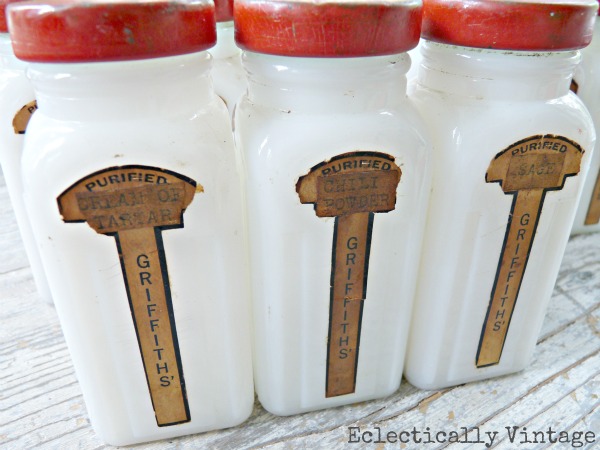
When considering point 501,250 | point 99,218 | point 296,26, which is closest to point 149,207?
point 99,218

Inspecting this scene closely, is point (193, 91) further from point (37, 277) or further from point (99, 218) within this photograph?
point (37, 277)

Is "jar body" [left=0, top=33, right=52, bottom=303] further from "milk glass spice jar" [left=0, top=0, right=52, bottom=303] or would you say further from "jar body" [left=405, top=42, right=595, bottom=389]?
"jar body" [left=405, top=42, right=595, bottom=389]

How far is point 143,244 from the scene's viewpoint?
1.13 feet

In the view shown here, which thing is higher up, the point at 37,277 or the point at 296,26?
the point at 296,26

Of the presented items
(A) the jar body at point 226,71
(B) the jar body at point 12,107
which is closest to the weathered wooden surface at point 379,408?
(B) the jar body at point 12,107

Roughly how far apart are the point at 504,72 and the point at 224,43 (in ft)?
0.76

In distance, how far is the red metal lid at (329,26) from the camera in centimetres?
30

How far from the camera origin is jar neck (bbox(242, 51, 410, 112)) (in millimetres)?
323

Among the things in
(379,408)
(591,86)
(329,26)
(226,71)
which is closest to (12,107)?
(226,71)

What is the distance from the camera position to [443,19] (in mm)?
350

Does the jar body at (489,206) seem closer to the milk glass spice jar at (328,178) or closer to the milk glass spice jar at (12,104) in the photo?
the milk glass spice jar at (328,178)

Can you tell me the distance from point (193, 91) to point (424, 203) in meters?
0.17

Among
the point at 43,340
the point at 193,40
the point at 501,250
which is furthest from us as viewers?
the point at 43,340

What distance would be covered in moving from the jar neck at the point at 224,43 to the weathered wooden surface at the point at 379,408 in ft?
1.00
